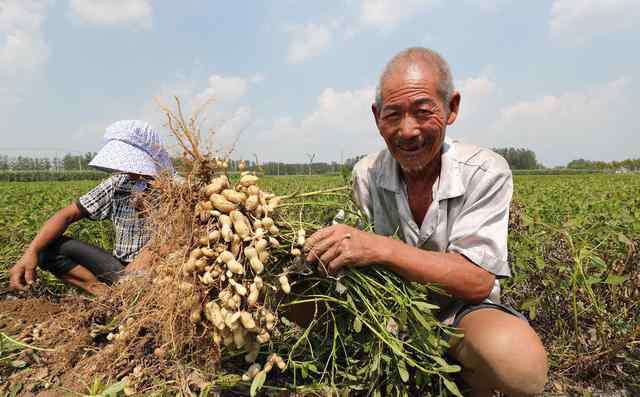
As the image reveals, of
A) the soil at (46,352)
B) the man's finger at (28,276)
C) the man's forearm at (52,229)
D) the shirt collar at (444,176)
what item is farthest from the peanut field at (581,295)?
the man's forearm at (52,229)

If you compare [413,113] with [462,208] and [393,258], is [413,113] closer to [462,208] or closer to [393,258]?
[462,208]

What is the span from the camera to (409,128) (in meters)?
1.83

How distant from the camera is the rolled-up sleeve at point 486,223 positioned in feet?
5.82

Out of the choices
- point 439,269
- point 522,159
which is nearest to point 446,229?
point 439,269

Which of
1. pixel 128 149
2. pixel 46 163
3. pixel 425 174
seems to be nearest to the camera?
pixel 425 174

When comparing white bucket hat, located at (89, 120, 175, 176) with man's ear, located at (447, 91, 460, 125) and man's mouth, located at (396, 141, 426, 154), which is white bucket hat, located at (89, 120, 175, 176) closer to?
man's mouth, located at (396, 141, 426, 154)

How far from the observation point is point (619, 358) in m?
2.27

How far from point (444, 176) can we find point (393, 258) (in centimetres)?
61

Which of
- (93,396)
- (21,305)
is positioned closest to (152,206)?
(93,396)

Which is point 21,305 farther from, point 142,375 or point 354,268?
point 354,268

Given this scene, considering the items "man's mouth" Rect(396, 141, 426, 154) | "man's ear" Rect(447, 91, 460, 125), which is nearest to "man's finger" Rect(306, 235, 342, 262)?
"man's mouth" Rect(396, 141, 426, 154)

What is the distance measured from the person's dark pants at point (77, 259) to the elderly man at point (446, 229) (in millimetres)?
2274

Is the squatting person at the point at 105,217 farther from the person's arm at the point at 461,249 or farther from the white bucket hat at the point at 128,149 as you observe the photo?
the person's arm at the point at 461,249

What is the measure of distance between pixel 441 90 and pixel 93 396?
6.45ft
